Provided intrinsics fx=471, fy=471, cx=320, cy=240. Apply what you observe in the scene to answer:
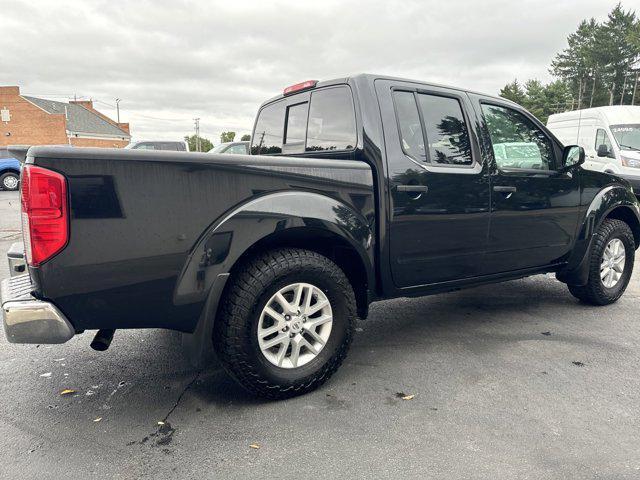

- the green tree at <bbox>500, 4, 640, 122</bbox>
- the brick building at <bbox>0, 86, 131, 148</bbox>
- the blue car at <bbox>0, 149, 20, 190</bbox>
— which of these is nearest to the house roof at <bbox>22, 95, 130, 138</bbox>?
the brick building at <bbox>0, 86, 131, 148</bbox>

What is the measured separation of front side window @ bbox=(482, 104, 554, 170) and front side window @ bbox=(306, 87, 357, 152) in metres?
1.16

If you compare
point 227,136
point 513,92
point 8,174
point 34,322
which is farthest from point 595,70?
point 34,322

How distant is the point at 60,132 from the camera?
50.4 metres

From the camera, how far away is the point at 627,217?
4.56 m

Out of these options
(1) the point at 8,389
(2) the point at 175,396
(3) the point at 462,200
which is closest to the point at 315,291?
(2) the point at 175,396

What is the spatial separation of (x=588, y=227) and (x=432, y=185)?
75.4 inches

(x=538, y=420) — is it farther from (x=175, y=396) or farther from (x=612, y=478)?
(x=175, y=396)

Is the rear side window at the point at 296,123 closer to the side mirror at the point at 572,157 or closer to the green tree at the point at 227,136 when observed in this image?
the side mirror at the point at 572,157

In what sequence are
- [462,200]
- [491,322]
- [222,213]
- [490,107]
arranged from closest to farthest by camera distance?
1. [222,213]
2. [462,200]
3. [490,107]
4. [491,322]

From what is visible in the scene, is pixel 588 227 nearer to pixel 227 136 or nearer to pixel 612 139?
pixel 612 139

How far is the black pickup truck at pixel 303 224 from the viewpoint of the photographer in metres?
2.10

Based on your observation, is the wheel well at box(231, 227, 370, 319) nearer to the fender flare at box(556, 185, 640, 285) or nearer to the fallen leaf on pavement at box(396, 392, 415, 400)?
the fallen leaf on pavement at box(396, 392, 415, 400)

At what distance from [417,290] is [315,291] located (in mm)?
853

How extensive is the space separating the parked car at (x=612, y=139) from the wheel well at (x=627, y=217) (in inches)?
259
